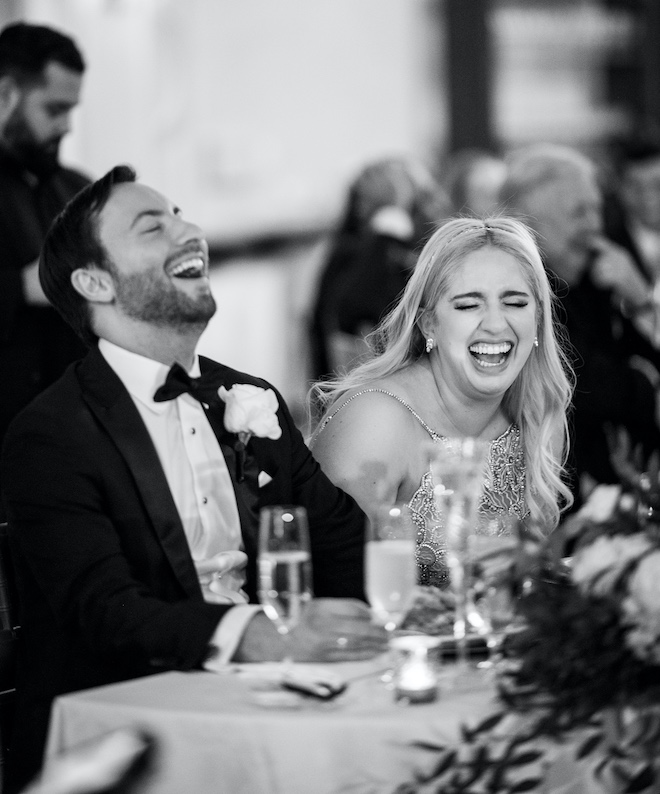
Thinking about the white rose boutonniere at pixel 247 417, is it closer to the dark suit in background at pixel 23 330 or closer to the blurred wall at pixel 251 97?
the dark suit in background at pixel 23 330

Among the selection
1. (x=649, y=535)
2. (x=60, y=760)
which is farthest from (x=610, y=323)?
(x=60, y=760)

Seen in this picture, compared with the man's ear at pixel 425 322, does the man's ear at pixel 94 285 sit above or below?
above

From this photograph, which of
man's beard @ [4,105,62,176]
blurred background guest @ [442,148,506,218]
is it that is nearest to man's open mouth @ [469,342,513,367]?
man's beard @ [4,105,62,176]

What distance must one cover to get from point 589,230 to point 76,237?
221 centimetres

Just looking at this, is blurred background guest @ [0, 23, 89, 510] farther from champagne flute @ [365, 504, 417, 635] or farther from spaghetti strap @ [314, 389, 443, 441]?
champagne flute @ [365, 504, 417, 635]

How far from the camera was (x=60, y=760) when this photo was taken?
1.64 m

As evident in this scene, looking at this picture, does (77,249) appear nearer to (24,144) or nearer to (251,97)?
(24,144)

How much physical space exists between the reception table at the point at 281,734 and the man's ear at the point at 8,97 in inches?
84.6

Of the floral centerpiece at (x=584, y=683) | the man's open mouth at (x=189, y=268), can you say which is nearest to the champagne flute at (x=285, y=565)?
the floral centerpiece at (x=584, y=683)

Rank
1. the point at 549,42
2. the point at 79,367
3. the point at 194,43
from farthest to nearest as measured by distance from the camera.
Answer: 1. the point at 549,42
2. the point at 194,43
3. the point at 79,367

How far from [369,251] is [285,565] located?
367 centimetres

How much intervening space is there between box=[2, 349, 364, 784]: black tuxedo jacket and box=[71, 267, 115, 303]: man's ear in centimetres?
12

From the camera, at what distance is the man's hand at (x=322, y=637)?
75.7 inches

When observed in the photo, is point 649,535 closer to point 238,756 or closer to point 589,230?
point 238,756
